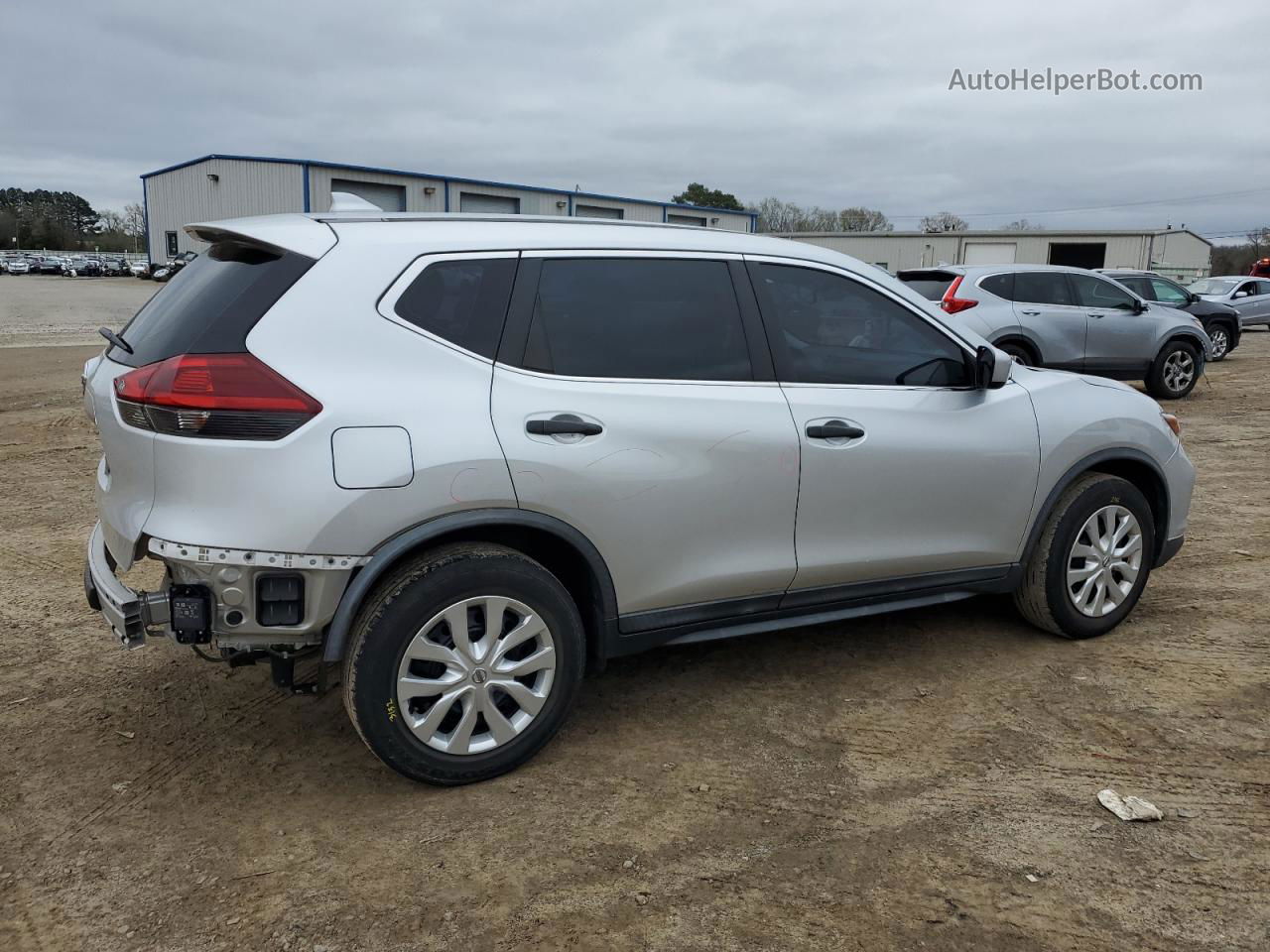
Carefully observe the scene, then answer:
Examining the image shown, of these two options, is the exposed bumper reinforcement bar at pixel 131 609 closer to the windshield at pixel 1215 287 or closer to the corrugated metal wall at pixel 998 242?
the windshield at pixel 1215 287

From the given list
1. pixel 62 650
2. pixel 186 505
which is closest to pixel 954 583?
pixel 186 505

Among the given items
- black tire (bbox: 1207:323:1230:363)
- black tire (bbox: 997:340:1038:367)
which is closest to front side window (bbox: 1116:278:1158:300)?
black tire (bbox: 1207:323:1230:363)

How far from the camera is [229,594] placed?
287cm

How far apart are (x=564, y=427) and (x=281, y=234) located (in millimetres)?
1058

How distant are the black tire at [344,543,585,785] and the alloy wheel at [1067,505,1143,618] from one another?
241cm

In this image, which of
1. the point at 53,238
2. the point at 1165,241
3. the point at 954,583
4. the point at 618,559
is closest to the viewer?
the point at 618,559

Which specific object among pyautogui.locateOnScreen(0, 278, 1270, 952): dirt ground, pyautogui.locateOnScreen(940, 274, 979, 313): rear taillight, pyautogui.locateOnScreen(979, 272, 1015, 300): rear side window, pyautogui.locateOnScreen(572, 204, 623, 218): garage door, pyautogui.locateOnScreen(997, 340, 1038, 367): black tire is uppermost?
pyautogui.locateOnScreen(572, 204, 623, 218): garage door

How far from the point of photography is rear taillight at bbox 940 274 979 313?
12078 millimetres

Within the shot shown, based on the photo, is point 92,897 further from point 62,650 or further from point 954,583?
point 954,583

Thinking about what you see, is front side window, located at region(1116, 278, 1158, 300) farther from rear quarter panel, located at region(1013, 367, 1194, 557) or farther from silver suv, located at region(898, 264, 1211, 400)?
rear quarter panel, located at region(1013, 367, 1194, 557)

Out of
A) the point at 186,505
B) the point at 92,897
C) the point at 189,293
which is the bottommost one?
the point at 92,897

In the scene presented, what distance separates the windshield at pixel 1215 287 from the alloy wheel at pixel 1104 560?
2099 centimetres

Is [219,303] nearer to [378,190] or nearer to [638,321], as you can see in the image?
[638,321]

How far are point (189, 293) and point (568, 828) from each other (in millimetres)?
2057
